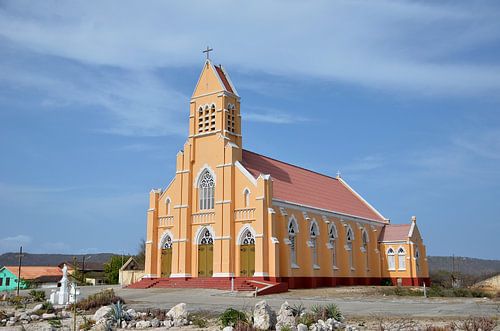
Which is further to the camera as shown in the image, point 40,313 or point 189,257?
point 189,257

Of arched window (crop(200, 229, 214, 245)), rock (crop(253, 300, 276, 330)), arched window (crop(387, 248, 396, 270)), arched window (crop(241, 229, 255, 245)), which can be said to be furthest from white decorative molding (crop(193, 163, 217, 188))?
rock (crop(253, 300, 276, 330))

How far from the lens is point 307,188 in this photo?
51.5 m

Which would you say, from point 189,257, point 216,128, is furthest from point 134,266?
point 216,128

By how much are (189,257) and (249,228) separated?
616 cm

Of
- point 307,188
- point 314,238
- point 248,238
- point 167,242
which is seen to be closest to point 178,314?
point 248,238

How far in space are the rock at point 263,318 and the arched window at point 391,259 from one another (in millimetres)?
43054

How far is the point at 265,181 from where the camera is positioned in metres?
40.9

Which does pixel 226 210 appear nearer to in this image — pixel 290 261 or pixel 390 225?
pixel 290 261

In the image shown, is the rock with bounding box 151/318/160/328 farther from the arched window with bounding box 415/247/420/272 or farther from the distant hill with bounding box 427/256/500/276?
the distant hill with bounding box 427/256/500/276

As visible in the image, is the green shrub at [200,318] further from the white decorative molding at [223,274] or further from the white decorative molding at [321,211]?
the white decorative molding at [321,211]

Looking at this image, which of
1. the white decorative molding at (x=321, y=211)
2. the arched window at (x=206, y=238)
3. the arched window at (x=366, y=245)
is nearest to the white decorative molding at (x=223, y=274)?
the arched window at (x=206, y=238)

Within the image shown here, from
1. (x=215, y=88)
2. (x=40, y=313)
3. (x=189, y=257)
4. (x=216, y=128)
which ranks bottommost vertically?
(x=40, y=313)

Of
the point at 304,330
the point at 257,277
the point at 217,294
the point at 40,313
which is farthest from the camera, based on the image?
the point at 257,277

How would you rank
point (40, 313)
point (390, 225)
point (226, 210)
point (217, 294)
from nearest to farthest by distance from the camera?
point (40, 313) < point (217, 294) < point (226, 210) < point (390, 225)
